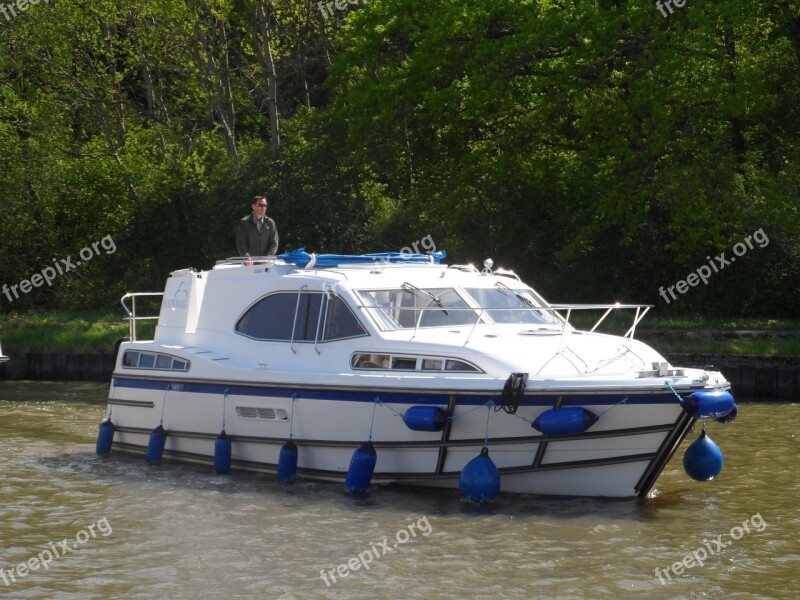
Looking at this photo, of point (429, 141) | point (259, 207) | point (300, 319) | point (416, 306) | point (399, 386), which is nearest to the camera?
point (399, 386)

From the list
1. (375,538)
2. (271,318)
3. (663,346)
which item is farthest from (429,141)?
(375,538)

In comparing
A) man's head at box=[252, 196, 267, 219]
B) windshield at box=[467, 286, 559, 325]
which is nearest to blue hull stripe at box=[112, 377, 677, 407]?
windshield at box=[467, 286, 559, 325]

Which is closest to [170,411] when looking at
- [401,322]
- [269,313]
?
[269,313]

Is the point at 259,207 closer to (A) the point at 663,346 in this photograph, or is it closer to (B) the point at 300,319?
(B) the point at 300,319

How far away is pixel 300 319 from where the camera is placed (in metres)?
13.6

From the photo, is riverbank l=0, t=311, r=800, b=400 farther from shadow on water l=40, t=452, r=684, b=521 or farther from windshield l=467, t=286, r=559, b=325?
shadow on water l=40, t=452, r=684, b=521

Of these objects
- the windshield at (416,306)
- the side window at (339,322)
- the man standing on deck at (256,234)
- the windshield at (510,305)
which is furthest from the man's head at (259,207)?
the windshield at (510,305)

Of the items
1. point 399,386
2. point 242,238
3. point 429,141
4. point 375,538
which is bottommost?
point 375,538

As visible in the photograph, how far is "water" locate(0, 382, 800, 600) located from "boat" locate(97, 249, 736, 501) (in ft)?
1.19

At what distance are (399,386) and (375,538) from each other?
1761mm

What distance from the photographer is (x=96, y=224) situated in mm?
38969

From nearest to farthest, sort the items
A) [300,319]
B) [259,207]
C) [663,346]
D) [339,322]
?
[339,322]
[300,319]
[259,207]
[663,346]

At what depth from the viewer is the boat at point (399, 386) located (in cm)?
1161

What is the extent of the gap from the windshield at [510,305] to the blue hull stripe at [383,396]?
5.27ft
